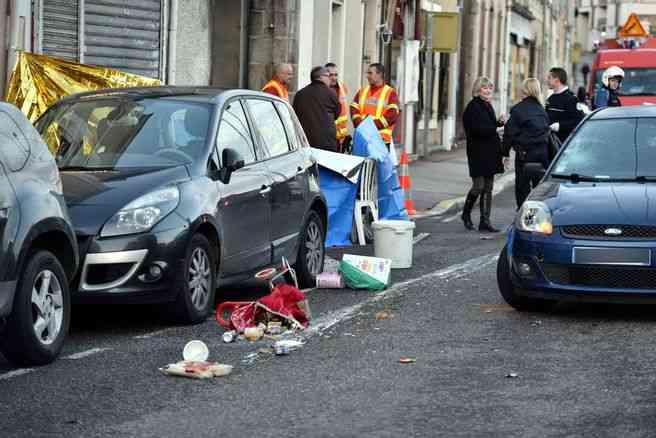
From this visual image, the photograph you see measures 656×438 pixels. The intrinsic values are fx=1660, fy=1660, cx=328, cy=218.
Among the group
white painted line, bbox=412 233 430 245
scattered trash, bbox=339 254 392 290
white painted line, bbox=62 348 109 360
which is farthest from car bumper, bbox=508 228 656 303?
white painted line, bbox=412 233 430 245

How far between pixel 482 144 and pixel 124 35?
4603mm

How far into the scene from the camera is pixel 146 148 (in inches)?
437

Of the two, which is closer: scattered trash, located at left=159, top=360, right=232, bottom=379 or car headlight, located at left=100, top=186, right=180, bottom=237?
scattered trash, located at left=159, top=360, right=232, bottom=379

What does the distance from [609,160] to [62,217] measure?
4552 millimetres

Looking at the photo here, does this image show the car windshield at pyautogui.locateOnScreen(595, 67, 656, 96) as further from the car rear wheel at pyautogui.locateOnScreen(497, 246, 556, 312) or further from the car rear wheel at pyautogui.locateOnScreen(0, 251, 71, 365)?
the car rear wheel at pyautogui.locateOnScreen(0, 251, 71, 365)

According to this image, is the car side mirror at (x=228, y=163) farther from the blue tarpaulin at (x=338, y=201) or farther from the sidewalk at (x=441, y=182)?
the sidewalk at (x=441, y=182)

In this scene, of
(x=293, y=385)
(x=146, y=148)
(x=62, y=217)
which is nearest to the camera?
(x=293, y=385)

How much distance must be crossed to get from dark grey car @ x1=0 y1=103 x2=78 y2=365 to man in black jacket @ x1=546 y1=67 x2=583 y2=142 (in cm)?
1087

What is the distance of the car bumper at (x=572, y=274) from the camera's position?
34.7 ft

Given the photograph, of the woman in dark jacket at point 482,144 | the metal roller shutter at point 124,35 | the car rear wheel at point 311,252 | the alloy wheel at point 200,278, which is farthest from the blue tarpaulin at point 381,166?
the alloy wheel at point 200,278

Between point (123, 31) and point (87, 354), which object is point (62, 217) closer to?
point (87, 354)

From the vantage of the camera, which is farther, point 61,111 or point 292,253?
point 292,253

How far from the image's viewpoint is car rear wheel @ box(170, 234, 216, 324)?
1030 centimetres

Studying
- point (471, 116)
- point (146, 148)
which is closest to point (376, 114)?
point (471, 116)
